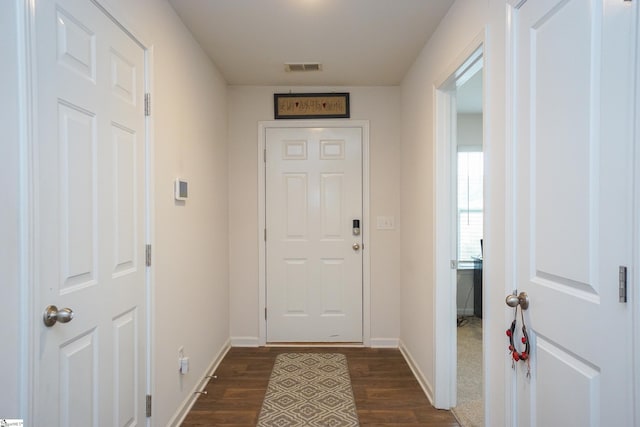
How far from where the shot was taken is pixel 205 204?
2703mm

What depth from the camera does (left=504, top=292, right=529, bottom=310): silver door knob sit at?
1324mm

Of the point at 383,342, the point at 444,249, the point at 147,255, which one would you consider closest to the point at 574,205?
the point at 444,249

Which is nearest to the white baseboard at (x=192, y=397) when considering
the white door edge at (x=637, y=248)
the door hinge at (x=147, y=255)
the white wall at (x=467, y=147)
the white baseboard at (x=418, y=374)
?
the door hinge at (x=147, y=255)

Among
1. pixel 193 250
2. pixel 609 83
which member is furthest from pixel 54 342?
pixel 609 83

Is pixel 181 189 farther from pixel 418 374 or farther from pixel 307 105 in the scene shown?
pixel 418 374

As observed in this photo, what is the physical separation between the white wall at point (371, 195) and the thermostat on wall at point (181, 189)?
1.12 metres

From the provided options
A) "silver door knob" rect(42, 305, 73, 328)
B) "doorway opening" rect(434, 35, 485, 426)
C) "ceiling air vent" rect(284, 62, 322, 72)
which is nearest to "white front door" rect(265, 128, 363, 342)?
"ceiling air vent" rect(284, 62, 322, 72)

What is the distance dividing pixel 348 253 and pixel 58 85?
103 inches

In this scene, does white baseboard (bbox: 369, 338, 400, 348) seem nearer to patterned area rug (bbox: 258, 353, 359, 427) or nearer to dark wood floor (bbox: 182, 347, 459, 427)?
dark wood floor (bbox: 182, 347, 459, 427)

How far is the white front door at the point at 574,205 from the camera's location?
0.92 m

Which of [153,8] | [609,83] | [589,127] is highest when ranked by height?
[153,8]

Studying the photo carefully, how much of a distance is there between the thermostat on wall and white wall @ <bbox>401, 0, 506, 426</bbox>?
159cm

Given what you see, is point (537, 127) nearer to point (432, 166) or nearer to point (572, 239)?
point (572, 239)

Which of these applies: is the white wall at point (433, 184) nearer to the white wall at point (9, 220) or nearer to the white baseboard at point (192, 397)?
the white baseboard at point (192, 397)
